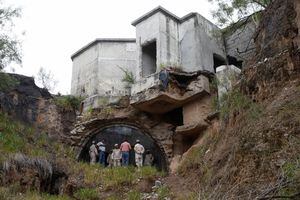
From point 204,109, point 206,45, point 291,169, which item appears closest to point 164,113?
point 204,109

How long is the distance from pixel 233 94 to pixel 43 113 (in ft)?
38.9

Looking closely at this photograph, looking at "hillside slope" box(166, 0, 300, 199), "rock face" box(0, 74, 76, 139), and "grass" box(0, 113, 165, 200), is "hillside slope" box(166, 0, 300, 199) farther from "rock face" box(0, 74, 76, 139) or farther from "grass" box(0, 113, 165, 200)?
"rock face" box(0, 74, 76, 139)

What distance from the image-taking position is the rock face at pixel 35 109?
21281 mm

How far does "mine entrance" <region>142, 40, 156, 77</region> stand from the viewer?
791 inches

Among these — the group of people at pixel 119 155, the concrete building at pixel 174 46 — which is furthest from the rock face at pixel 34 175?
the concrete building at pixel 174 46

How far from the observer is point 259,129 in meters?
9.83

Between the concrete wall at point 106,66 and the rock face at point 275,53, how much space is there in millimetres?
10417

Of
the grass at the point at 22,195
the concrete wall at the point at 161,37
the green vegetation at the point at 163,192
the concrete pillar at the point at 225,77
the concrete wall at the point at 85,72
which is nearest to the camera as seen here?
the grass at the point at 22,195

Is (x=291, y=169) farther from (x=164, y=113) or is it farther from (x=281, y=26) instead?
(x=164, y=113)

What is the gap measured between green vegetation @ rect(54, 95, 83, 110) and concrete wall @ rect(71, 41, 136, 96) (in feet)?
2.16

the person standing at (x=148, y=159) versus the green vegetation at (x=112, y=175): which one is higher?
the person standing at (x=148, y=159)

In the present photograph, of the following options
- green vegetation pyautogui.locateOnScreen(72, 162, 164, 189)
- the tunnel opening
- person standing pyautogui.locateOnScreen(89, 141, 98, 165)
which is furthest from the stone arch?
the tunnel opening

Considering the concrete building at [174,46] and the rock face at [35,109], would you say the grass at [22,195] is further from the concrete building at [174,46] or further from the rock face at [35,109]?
the rock face at [35,109]

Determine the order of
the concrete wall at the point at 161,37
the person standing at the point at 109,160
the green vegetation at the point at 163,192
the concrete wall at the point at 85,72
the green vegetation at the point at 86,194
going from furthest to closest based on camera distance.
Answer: the concrete wall at the point at 85,72 → the concrete wall at the point at 161,37 → the person standing at the point at 109,160 → the green vegetation at the point at 86,194 → the green vegetation at the point at 163,192
